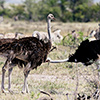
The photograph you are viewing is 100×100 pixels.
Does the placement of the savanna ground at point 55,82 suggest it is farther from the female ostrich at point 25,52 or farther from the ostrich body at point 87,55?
the female ostrich at point 25,52

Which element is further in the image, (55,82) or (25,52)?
(55,82)

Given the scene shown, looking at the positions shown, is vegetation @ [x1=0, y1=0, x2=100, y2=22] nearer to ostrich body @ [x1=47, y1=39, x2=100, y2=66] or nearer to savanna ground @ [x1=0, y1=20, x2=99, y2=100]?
savanna ground @ [x1=0, y1=20, x2=99, y2=100]

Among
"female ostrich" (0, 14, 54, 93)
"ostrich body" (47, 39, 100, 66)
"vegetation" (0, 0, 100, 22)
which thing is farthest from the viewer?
"vegetation" (0, 0, 100, 22)

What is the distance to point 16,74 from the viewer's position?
6355 mm

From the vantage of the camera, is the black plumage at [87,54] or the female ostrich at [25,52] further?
the black plumage at [87,54]

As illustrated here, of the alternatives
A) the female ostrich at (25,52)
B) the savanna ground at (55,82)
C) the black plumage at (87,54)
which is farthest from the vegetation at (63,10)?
the female ostrich at (25,52)

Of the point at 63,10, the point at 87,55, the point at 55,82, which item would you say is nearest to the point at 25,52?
the point at 55,82

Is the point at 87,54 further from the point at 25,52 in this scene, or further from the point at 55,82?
the point at 25,52

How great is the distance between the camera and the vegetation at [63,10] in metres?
36.3

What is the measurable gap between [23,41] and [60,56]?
3.69 m

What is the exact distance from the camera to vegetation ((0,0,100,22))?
36.3m

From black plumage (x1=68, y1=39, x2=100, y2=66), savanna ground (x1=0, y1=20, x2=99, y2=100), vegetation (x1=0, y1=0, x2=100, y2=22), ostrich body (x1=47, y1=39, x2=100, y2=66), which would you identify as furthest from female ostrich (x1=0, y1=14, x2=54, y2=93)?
vegetation (x1=0, y1=0, x2=100, y2=22)

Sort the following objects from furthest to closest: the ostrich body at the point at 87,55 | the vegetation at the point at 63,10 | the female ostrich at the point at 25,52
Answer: the vegetation at the point at 63,10, the ostrich body at the point at 87,55, the female ostrich at the point at 25,52

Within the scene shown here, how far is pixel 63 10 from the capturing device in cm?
3894
